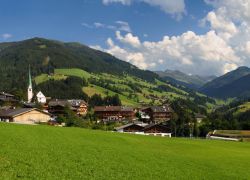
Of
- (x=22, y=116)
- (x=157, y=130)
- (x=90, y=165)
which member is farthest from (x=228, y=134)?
(x=90, y=165)

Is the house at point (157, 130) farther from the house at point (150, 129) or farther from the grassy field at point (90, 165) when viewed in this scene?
the grassy field at point (90, 165)

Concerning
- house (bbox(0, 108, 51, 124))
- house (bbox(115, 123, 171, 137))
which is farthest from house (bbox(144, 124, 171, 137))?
house (bbox(0, 108, 51, 124))

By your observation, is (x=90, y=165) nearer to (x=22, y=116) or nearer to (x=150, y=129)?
(x=22, y=116)

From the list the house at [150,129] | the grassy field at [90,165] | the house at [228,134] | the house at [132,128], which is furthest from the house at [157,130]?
the grassy field at [90,165]

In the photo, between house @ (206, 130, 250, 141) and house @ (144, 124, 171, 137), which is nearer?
house @ (206, 130, 250, 141)

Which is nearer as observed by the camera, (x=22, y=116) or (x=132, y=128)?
(x=22, y=116)

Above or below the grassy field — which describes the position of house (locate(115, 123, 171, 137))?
above

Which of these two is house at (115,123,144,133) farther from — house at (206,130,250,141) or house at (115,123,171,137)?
house at (206,130,250,141)

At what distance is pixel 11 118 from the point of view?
129m

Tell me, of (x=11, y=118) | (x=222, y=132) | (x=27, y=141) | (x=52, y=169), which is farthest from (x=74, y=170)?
(x=222, y=132)

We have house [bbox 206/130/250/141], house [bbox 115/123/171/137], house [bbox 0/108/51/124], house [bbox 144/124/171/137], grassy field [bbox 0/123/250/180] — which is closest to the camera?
grassy field [bbox 0/123/250/180]

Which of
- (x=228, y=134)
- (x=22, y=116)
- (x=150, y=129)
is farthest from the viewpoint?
(x=150, y=129)

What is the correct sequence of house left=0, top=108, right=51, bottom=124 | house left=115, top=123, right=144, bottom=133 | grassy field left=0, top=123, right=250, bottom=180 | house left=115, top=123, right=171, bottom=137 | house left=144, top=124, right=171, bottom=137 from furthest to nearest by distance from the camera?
house left=144, top=124, right=171, bottom=137 < house left=115, top=123, right=171, bottom=137 < house left=115, top=123, right=144, bottom=133 < house left=0, top=108, right=51, bottom=124 < grassy field left=0, top=123, right=250, bottom=180

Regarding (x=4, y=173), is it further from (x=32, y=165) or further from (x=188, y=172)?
(x=188, y=172)
